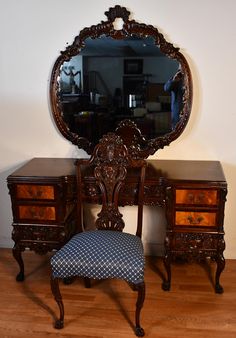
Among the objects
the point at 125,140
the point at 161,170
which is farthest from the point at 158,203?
the point at 125,140

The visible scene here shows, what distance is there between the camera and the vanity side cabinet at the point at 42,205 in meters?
2.29

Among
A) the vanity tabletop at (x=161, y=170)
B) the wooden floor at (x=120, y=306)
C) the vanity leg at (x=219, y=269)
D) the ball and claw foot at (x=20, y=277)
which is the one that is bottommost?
the wooden floor at (x=120, y=306)

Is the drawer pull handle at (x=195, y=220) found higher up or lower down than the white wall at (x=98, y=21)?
lower down

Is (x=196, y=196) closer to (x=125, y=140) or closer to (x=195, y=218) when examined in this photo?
(x=195, y=218)

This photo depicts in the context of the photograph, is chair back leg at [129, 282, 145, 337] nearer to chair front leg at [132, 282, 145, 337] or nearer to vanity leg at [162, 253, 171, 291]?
chair front leg at [132, 282, 145, 337]

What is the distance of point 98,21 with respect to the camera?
96.1 inches

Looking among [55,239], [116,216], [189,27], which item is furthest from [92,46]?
[55,239]

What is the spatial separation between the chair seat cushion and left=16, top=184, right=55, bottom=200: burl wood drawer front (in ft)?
1.31

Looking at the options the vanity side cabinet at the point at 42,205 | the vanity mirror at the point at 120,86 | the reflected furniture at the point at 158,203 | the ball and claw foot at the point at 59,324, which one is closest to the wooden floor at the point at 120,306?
the ball and claw foot at the point at 59,324

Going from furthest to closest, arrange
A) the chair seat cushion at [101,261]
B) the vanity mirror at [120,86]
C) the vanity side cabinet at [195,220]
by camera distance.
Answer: the vanity mirror at [120,86] < the vanity side cabinet at [195,220] < the chair seat cushion at [101,261]

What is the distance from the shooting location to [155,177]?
88.7 inches

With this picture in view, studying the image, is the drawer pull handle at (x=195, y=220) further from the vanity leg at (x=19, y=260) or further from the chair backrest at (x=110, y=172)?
the vanity leg at (x=19, y=260)

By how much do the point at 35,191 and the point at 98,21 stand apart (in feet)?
4.00

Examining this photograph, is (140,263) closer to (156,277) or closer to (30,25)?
(156,277)
